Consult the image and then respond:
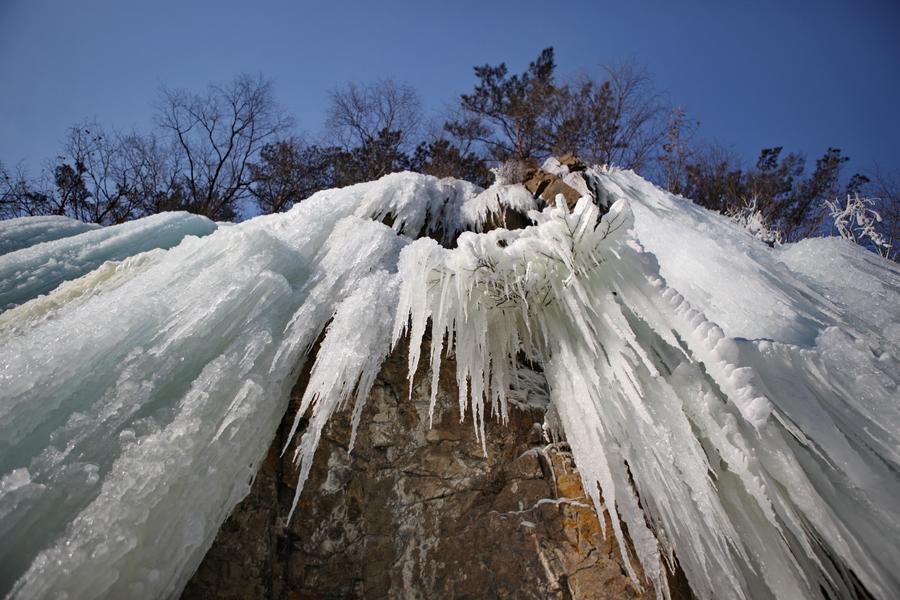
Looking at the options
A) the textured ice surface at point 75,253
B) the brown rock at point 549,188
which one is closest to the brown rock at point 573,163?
the brown rock at point 549,188

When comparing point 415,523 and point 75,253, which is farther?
point 75,253

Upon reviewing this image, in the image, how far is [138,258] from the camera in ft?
8.15

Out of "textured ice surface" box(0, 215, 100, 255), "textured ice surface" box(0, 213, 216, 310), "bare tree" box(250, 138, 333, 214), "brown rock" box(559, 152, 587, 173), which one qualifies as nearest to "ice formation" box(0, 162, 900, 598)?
"textured ice surface" box(0, 213, 216, 310)

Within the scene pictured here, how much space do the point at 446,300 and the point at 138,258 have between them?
2088mm

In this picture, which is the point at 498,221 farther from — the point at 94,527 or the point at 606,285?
the point at 94,527

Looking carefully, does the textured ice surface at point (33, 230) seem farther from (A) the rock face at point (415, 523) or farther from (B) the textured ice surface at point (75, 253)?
(A) the rock face at point (415, 523)

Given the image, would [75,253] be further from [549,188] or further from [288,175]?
[288,175]

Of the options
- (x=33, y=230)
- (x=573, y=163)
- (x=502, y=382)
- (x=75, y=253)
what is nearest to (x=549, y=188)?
(x=573, y=163)

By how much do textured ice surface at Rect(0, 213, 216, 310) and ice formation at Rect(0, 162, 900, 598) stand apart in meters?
0.02

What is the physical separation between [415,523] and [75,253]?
3246mm

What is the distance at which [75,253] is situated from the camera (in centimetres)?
287

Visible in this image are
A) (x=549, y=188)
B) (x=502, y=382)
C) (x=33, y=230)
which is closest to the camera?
(x=502, y=382)

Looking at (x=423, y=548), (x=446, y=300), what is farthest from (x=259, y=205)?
(x=423, y=548)

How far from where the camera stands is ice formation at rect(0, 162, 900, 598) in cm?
135
